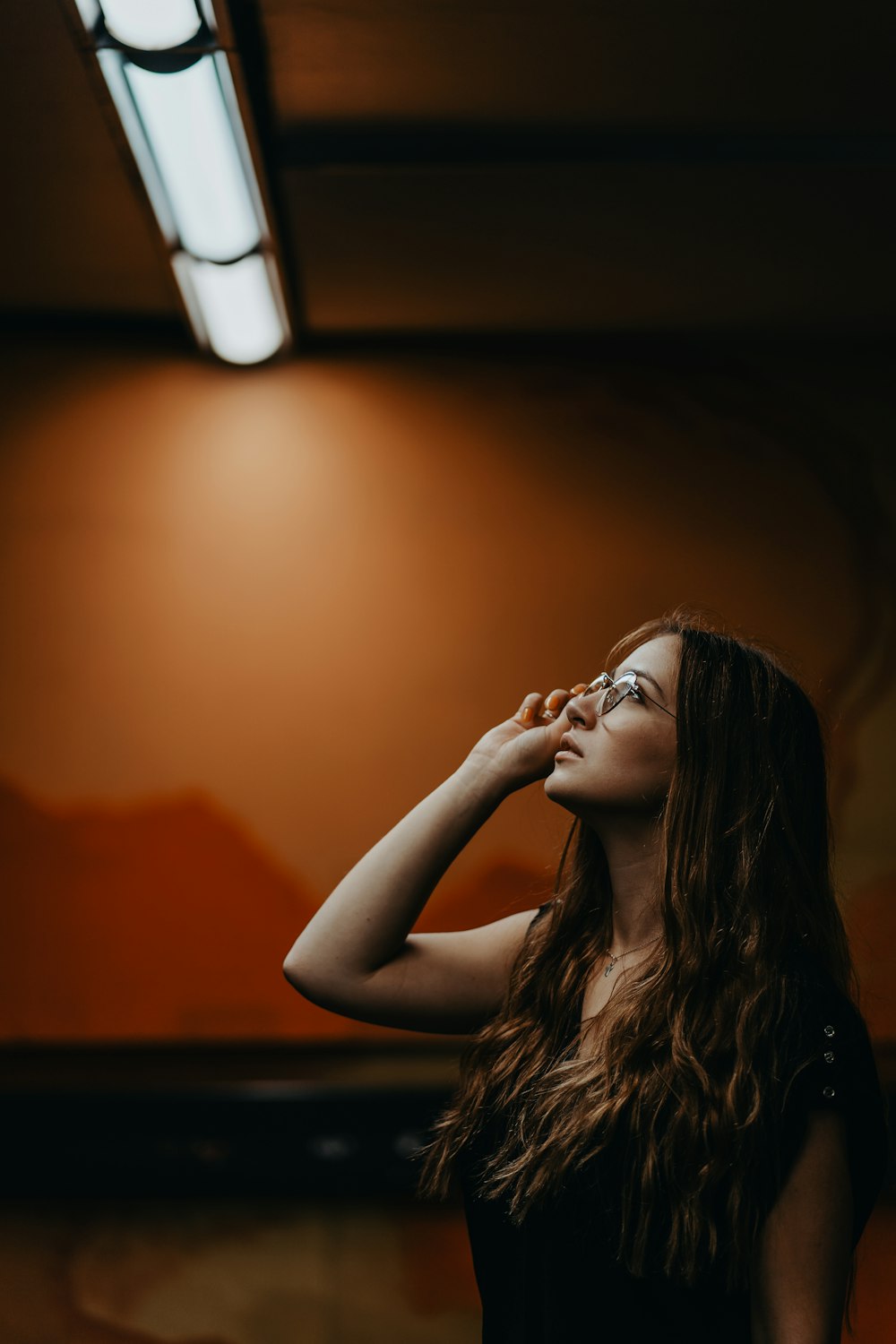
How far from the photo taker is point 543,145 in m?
2.16

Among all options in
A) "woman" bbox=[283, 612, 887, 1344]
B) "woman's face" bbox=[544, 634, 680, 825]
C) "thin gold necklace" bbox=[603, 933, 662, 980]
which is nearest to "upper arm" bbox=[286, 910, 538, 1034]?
"woman" bbox=[283, 612, 887, 1344]

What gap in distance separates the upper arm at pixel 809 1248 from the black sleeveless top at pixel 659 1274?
15 millimetres

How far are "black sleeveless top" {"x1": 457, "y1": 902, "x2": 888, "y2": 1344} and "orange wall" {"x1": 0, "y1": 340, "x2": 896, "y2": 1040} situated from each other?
137 cm

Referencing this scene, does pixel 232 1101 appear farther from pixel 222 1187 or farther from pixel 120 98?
pixel 120 98

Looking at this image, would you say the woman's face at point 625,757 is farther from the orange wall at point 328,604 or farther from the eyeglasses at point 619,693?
the orange wall at point 328,604

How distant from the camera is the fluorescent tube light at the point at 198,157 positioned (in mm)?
1857

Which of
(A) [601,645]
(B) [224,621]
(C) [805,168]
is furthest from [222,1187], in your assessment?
(C) [805,168]

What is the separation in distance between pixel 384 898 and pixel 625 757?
394 mm

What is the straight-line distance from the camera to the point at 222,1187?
2.48 m

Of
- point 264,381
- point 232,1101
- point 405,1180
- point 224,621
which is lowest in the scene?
point 405,1180

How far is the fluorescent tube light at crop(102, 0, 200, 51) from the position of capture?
1.68 metres

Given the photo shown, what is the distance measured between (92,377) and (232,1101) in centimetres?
184

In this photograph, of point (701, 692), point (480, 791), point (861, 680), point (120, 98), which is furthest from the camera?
point (861, 680)

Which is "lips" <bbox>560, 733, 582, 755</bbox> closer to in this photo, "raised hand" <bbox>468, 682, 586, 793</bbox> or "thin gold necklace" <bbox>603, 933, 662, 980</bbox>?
"raised hand" <bbox>468, 682, 586, 793</bbox>
